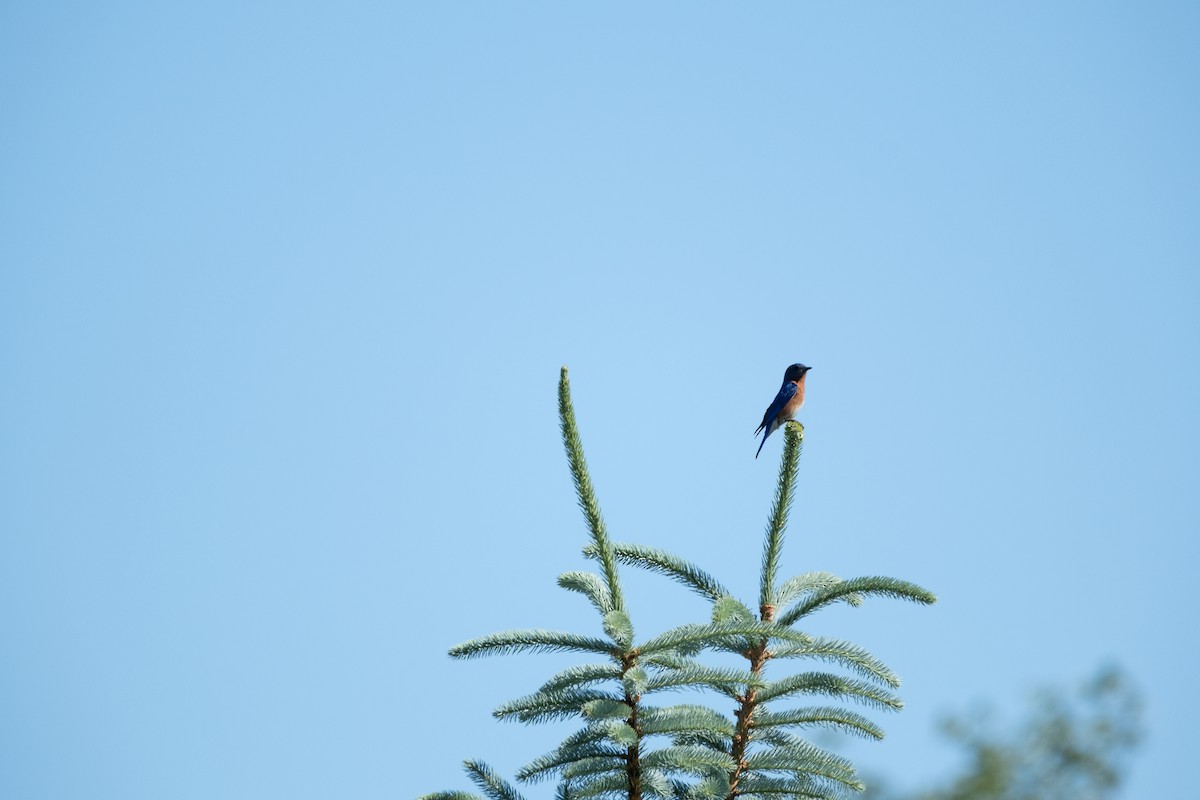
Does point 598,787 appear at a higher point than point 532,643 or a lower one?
lower

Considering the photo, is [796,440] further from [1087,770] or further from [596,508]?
[1087,770]

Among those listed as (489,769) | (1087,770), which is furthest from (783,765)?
(1087,770)

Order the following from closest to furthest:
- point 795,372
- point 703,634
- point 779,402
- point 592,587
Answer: point 703,634, point 592,587, point 779,402, point 795,372

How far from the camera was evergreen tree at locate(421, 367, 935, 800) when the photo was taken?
4.32 metres

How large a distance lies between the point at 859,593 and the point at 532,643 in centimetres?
152

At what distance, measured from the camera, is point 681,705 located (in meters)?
4.40

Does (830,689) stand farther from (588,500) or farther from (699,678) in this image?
(588,500)

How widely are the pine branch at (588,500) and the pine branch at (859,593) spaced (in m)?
0.84

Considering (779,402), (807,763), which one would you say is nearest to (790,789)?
(807,763)

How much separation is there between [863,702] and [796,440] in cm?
138

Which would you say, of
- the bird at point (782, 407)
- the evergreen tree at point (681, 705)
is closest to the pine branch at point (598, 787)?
the evergreen tree at point (681, 705)

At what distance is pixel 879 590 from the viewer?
4.93 metres

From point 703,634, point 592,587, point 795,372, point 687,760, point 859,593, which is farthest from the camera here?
point 795,372

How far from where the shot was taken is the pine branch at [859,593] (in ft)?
16.0
